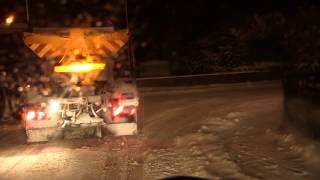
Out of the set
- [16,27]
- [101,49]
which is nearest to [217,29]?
[16,27]

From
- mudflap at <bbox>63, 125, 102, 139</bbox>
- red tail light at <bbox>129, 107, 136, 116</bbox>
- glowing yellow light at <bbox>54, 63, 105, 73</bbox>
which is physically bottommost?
mudflap at <bbox>63, 125, 102, 139</bbox>

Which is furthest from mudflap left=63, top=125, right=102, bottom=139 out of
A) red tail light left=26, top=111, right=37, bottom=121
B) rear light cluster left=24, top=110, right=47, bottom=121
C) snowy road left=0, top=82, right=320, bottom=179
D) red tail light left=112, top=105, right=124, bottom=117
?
red tail light left=26, top=111, right=37, bottom=121

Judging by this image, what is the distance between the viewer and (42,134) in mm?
11594

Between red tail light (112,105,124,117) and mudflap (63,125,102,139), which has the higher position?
red tail light (112,105,124,117)

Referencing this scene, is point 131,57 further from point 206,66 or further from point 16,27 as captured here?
point 206,66

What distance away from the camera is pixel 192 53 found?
95.0 ft

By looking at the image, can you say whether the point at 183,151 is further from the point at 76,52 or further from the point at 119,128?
the point at 76,52

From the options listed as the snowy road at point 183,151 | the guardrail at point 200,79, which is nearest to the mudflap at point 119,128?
the snowy road at point 183,151

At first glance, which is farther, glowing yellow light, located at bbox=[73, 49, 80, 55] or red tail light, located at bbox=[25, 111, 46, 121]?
glowing yellow light, located at bbox=[73, 49, 80, 55]

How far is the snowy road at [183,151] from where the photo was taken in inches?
340

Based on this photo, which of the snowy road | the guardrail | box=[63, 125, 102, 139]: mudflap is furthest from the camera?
the guardrail

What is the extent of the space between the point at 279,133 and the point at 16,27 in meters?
8.30

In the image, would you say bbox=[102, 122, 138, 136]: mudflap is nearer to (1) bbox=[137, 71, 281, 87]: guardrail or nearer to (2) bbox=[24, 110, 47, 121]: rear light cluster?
(2) bbox=[24, 110, 47, 121]: rear light cluster

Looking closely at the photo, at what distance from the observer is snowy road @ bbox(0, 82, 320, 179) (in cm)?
862
